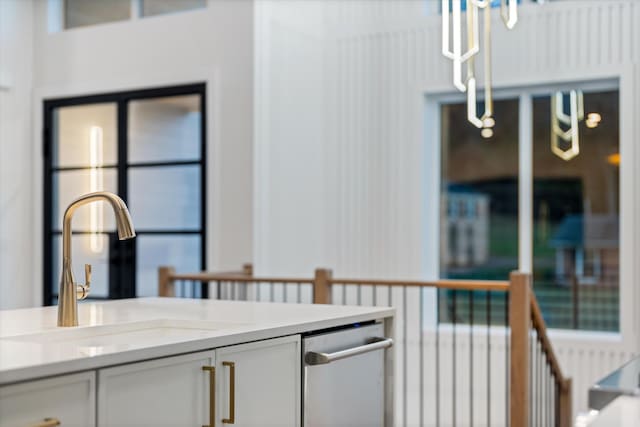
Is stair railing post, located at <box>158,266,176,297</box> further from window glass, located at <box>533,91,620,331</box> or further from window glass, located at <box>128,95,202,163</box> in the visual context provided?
window glass, located at <box>533,91,620,331</box>

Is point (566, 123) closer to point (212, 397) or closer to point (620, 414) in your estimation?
point (212, 397)

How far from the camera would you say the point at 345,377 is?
2.60 m

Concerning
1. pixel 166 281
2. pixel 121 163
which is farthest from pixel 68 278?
pixel 121 163

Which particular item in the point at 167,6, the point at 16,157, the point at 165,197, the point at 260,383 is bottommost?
the point at 260,383

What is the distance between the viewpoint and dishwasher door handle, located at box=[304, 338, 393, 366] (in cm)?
245

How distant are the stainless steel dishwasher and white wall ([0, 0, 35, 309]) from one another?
4.00m

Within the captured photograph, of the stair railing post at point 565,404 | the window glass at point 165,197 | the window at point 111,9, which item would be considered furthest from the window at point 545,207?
the window at point 111,9

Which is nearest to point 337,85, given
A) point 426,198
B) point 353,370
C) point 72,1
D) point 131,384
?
point 426,198

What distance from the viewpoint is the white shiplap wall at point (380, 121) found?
4895 millimetres

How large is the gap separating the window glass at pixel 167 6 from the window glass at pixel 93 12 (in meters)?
0.15

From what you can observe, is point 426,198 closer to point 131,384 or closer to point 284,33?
point 284,33

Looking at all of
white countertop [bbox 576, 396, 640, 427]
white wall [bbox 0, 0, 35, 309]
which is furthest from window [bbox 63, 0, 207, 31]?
white countertop [bbox 576, 396, 640, 427]

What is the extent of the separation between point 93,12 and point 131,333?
4.24 meters

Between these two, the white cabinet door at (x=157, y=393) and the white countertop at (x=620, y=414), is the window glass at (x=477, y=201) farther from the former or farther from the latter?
the white countertop at (x=620, y=414)
